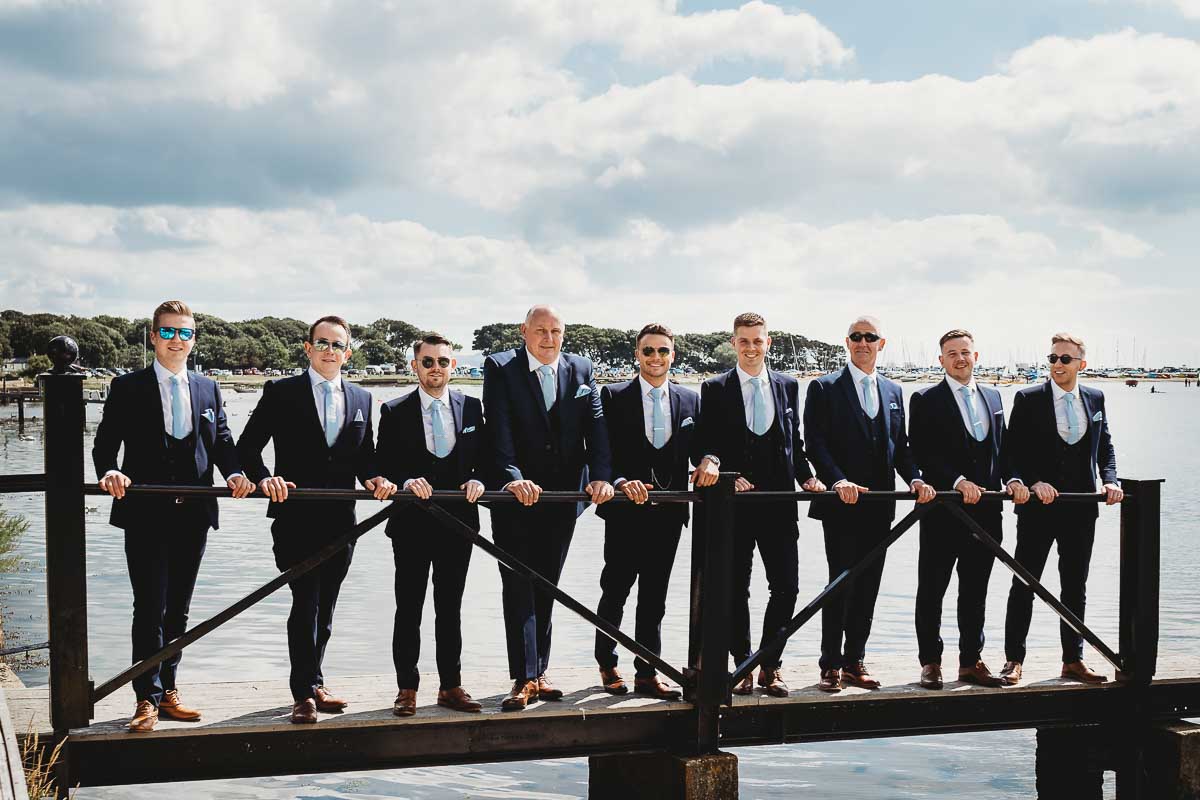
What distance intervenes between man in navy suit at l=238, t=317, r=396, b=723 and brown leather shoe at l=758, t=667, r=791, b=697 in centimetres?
246

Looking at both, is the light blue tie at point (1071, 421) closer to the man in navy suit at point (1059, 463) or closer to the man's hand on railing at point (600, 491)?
the man in navy suit at point (1059, 463)

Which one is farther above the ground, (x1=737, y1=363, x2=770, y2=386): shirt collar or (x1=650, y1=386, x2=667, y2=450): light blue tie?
(x1=737, y1=363, x2=770, y2=386): shirt collar

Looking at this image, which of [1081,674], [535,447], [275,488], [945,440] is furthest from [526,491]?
[1081,674]

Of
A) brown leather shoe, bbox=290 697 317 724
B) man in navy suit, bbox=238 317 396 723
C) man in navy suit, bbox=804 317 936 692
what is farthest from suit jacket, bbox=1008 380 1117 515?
brown leather shoe, bbox=290 697 317 724

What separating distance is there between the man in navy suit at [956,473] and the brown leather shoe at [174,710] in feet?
13.1

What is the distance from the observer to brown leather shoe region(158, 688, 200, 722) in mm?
5582

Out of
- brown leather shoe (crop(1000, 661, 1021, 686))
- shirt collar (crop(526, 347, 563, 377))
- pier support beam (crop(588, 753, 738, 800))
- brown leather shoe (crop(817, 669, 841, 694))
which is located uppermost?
shirt collar (crop(526, 347, 563, 377))

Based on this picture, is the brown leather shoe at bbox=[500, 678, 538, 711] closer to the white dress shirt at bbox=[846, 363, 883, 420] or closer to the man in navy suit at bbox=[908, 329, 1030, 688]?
the man in navy suit at bbox=[908, 329, 1030, 688]

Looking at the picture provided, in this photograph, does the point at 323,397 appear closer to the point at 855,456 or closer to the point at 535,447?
the point at 535,447

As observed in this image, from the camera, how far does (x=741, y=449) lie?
630 cm

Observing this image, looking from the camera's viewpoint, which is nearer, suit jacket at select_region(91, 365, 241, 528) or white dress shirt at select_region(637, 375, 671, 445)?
suit jacket at select_region(91, 365, 241, 528)

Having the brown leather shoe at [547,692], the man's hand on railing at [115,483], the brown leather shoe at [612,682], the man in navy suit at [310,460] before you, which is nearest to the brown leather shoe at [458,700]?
the brown leather shoe at [547,692]

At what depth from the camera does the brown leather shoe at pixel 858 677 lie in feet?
21.7

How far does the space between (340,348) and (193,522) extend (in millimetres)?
1080
